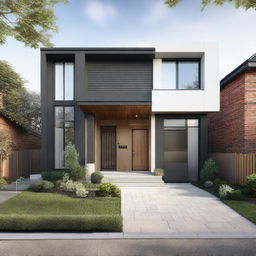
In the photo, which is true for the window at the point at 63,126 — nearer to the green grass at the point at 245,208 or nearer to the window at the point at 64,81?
the window at the point at 64,81

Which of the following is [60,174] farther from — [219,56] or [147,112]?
[219,56]

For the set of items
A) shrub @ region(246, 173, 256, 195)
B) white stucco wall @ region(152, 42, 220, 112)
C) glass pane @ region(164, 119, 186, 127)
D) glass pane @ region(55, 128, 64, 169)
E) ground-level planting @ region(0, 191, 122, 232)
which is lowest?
ground-level planting @ region(0, 191, 122, 232)

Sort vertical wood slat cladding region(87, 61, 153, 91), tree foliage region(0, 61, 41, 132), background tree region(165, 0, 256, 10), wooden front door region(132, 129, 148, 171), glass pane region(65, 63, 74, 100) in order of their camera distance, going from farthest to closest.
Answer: tree foliage region(0, 61, 41, 132) < wooden front door region(132, 129, 148, 171) < glass pane region(65, 63, 74, 100) < vertical wood slat cladding region(87, 61, 153, 91) < background tree region(165, 0, 256, 10)

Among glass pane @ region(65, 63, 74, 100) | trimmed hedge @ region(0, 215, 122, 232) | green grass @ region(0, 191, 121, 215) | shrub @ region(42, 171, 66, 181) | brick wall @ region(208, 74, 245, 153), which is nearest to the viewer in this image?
trimmed hedge @ region(0, 215, 122, 232)

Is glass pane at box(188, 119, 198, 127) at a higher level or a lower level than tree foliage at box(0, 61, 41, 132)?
lower

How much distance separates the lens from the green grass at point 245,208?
6.06 meters

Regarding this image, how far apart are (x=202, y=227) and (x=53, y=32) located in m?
8.54

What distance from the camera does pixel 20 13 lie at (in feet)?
25.4

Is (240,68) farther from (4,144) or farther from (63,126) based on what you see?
(4,144)

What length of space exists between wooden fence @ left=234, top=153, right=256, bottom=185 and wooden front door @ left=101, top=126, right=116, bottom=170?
7.04 metres

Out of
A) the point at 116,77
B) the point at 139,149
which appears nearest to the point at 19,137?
the point at 116,77

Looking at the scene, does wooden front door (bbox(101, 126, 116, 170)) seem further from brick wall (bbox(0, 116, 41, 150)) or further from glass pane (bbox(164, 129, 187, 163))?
brick wall (bbox(0, 116, 41, 150))

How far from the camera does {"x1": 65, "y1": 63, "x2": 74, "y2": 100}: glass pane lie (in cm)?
1162

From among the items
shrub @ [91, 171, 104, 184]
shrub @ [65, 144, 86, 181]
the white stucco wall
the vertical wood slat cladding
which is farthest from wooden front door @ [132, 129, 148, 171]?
shrub @ [65, 144, 86, 181]
